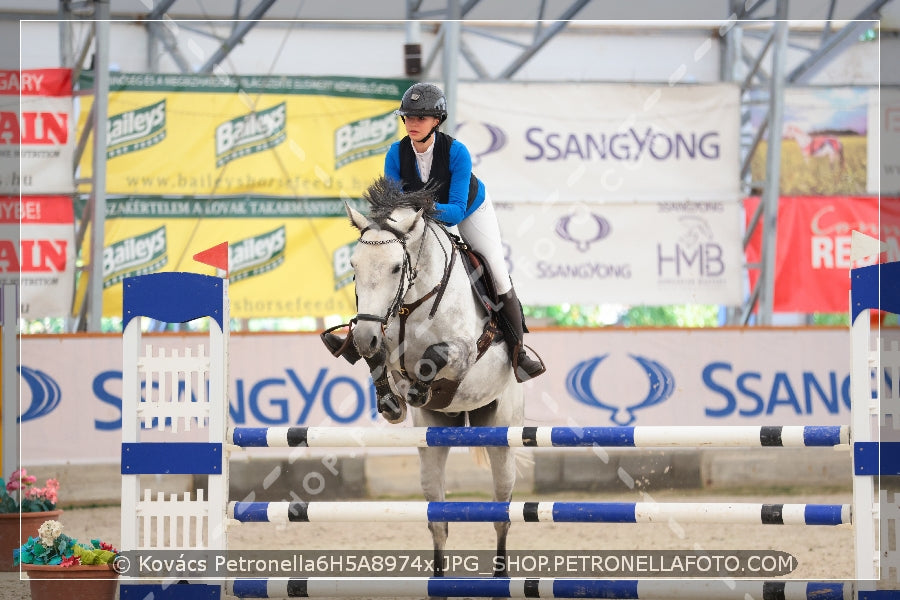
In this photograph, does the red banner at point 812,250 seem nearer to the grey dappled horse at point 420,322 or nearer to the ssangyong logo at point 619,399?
the ssangyong logo at point 619,399

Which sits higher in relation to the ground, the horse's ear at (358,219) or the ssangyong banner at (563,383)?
the horse's ear at (358,219)

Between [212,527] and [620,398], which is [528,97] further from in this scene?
[212,527]

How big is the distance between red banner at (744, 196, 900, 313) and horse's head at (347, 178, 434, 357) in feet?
21.3

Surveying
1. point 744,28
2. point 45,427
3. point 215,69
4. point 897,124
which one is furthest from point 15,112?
point 897,124

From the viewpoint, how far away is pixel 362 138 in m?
9.02

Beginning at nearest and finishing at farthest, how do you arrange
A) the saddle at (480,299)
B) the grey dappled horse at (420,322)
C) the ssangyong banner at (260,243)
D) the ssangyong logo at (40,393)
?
the grey dappled horse at (420,322)
the saddle at (480,299)
the ssangyong logo at (40,393)
the ssangyong banner at (260,243)

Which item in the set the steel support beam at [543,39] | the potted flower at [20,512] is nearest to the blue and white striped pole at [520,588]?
the potted flower at [20,512]

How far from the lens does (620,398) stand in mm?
7812

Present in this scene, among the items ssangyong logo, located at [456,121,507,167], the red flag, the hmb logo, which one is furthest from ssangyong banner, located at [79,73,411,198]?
the red flag

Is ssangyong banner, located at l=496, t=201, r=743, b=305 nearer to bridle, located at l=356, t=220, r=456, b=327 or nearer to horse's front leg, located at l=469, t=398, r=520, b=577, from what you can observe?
horse's front leg, located at l=469, t=398, r=520, b=577

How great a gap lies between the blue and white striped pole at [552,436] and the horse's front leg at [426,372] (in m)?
0.11

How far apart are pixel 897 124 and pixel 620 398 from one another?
4186 mm

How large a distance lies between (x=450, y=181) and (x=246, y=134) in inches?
207

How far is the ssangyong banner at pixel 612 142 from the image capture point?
9.20 meters
